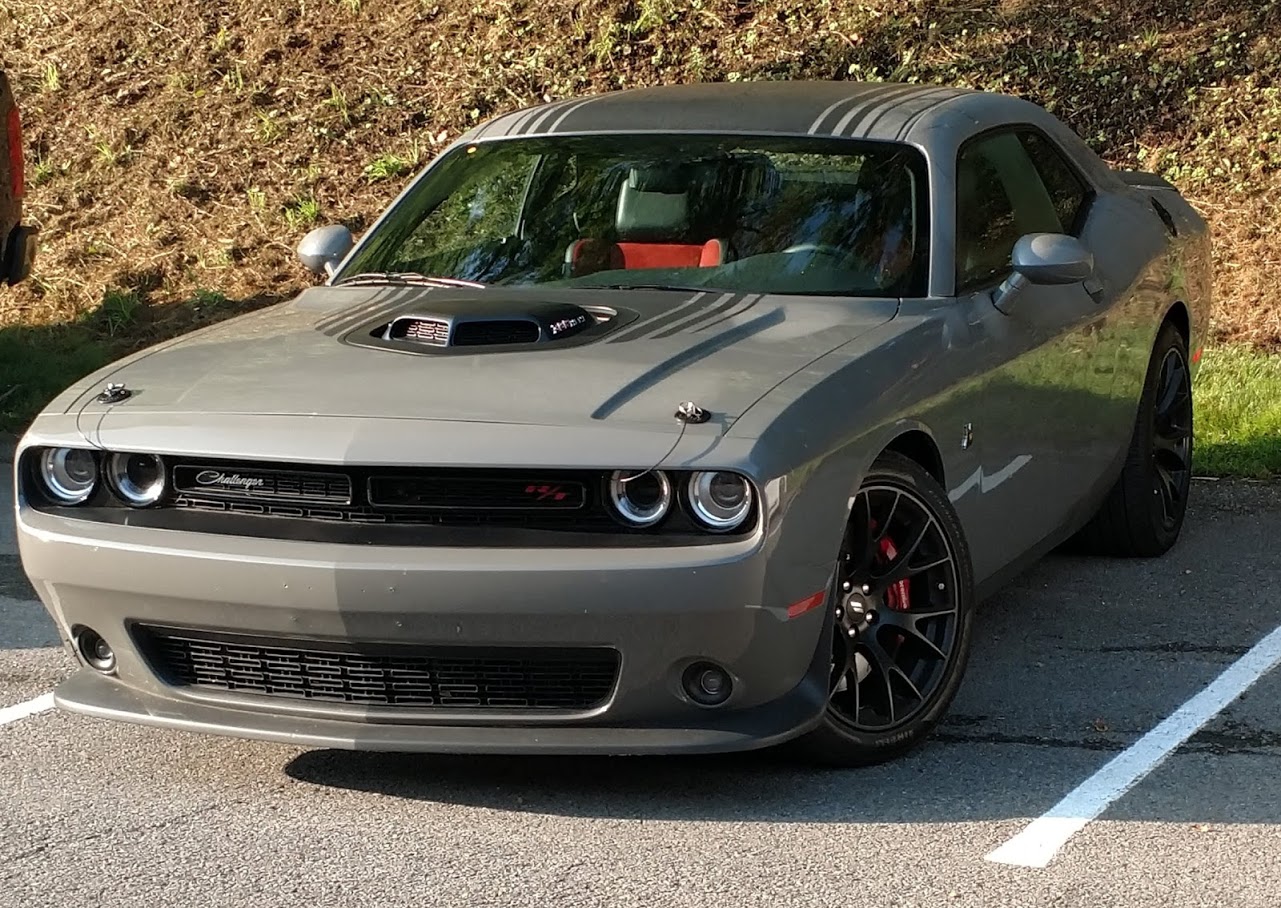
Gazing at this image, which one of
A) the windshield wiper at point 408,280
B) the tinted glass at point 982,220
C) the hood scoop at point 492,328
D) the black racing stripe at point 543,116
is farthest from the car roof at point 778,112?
the hood scoop at point 492,328

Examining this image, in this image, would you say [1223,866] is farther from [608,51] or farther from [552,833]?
[608,51]

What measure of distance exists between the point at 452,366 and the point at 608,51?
29.4 ft

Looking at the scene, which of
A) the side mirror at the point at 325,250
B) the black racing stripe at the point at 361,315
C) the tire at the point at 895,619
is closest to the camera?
the tire at the point at 895,619

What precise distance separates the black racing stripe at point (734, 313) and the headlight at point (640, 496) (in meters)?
0.73

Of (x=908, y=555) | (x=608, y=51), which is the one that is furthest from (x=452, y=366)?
(x=608, y=51)

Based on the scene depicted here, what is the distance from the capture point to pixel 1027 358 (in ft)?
17.8

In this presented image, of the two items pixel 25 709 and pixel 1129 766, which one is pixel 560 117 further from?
pixel 1129 766

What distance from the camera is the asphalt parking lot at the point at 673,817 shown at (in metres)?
3.96

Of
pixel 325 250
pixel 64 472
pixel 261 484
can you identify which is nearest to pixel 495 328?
pixel 261 484

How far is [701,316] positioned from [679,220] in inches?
25.1

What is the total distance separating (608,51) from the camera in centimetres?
1322

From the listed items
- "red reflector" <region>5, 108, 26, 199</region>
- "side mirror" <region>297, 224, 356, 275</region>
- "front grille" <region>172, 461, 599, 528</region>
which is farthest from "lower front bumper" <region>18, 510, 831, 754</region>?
"red reflector" <region>5, 108, 26, 199</region>

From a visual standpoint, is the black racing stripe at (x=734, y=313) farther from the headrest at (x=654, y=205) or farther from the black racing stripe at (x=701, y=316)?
the headrest at (x=654, y=205)

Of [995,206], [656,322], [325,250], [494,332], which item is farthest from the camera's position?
[325,250]
